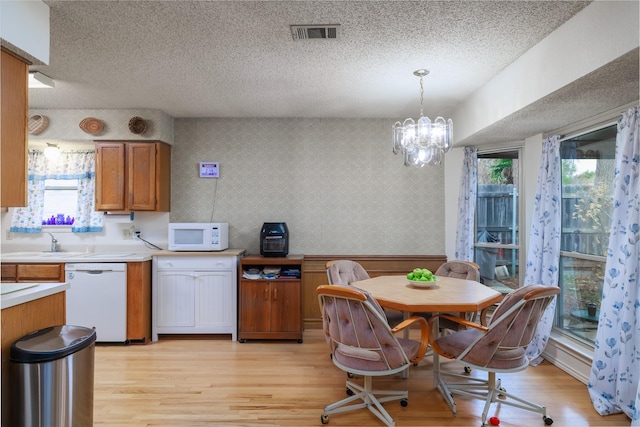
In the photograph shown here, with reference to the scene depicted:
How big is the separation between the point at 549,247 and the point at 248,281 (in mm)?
2973

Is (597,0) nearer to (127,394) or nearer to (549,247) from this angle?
(549,247)

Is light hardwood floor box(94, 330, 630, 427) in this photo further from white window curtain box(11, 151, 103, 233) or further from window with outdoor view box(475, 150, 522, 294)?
white window curtain box(11, 151, 103, 233)

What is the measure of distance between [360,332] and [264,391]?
3.60 ft

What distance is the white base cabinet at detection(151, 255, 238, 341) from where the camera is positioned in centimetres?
398

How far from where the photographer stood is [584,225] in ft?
10.5

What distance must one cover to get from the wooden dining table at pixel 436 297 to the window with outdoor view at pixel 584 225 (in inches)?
37.7

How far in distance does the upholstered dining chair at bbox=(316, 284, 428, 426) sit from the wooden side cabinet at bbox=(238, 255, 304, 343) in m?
1.51

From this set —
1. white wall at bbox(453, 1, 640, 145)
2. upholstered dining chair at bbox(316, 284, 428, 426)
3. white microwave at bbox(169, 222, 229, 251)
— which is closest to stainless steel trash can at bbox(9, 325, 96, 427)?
upholstered dining chair at bbox(316, 284, 428, 426)

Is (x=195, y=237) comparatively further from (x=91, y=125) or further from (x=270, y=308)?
(x=91, y=125)

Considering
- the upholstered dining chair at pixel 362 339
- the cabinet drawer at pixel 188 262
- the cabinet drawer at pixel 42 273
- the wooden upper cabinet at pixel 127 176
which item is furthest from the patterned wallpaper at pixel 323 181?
the upholstered dining chair at pixel 362 339

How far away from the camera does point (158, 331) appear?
397cm

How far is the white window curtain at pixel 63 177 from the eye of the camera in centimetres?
439

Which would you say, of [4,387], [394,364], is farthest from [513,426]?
[4,387]

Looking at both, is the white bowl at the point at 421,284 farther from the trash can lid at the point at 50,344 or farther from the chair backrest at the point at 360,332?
the trash can lid at the point at 50,344
